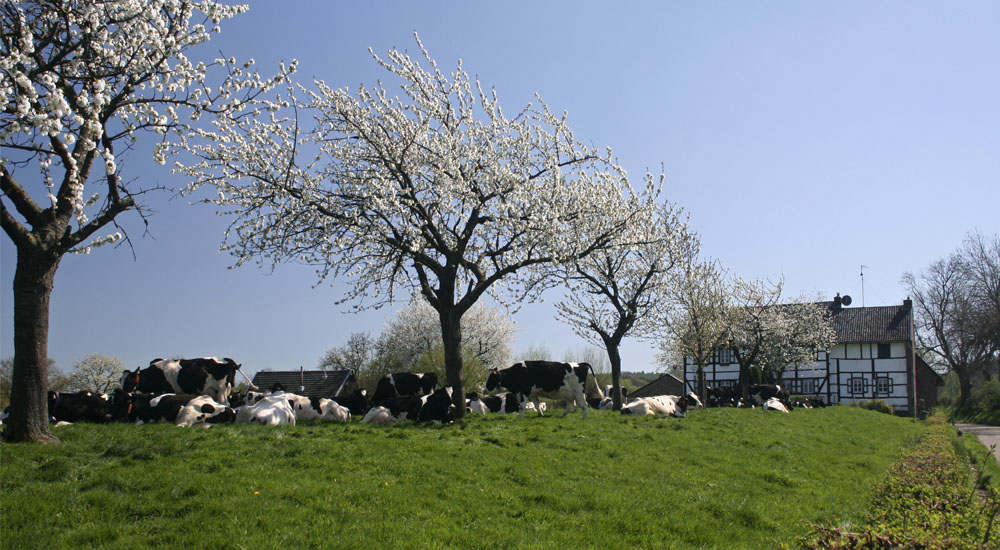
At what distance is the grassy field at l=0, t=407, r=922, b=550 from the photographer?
6480 mm

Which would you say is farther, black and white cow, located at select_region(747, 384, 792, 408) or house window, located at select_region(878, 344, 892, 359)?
house window, located at select_region(878, 344, 892, 359)

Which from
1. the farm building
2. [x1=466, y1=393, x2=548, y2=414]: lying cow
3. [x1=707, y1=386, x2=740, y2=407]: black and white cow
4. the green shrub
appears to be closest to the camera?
[x1=466, y1=393, x2=548, y2=414]: lying cow

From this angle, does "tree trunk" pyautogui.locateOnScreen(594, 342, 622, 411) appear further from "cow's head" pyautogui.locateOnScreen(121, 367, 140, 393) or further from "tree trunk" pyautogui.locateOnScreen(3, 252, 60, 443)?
"tree trunk" pyautogui.locateOnScreen(3, 252, 60, 443)

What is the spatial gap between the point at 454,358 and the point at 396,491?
859 cm

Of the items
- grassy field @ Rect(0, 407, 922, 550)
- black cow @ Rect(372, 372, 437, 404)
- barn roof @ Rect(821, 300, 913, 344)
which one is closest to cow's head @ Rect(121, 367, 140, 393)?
grassy field @ Rect(0, 407, 922, 550)

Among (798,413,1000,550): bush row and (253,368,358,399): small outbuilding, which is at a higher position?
(798,413,1000,550): bush row

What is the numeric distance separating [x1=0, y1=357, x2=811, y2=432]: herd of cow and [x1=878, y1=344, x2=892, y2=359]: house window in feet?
Result: 127

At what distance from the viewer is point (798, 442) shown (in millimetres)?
16891

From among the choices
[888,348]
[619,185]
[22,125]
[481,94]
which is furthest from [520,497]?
[888,348]

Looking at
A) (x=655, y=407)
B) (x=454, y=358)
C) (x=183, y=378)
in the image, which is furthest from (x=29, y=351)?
(x=655, y=407)

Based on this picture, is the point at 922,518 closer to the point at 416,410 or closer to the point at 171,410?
the point at 416,410

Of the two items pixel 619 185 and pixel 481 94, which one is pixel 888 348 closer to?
pixel 619 185

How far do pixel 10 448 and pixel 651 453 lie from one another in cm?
1027

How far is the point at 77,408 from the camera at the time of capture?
1370 cm
